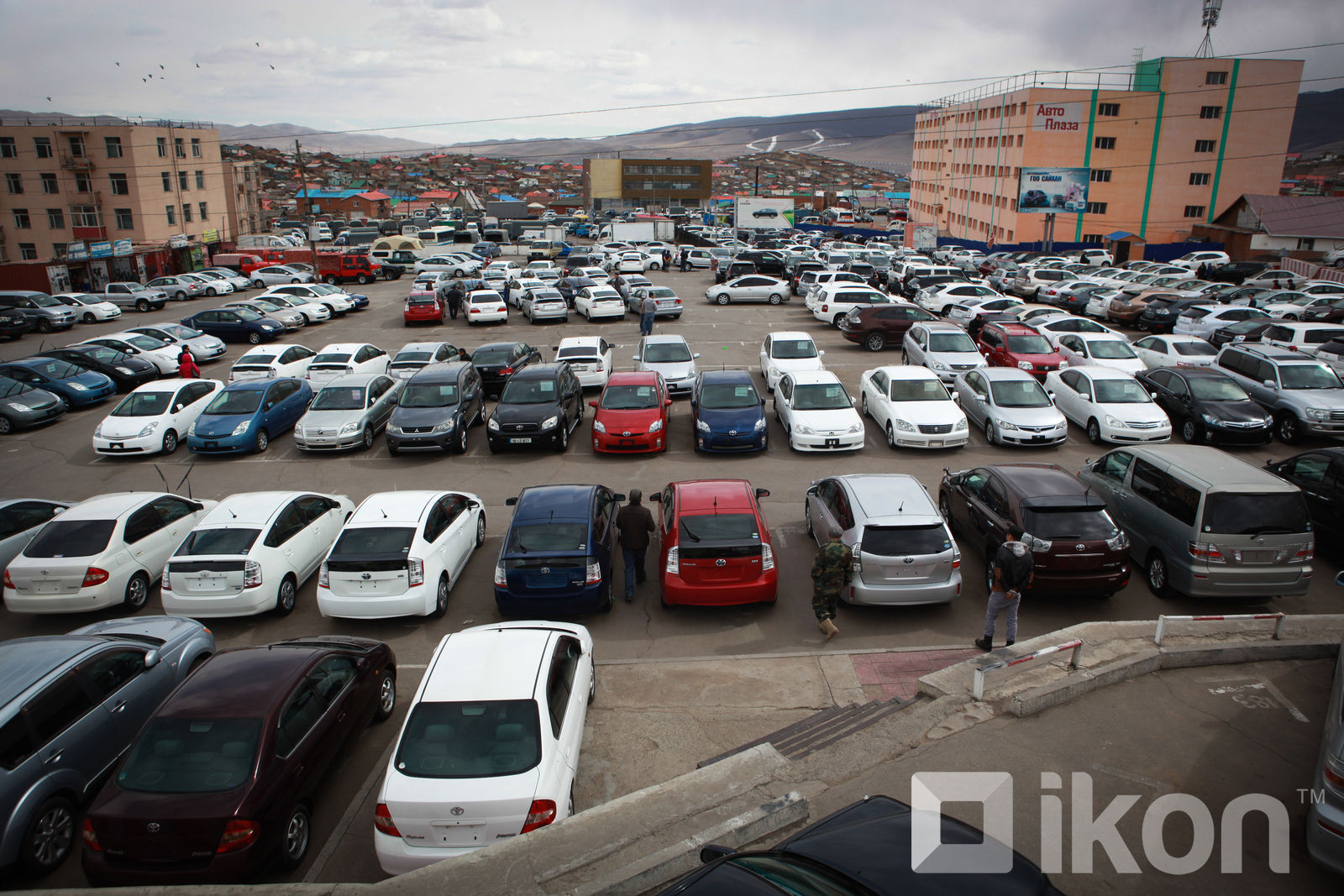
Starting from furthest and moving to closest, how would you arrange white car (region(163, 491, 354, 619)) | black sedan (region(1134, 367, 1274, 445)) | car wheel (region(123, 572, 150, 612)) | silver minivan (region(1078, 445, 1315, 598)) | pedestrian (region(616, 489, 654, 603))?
black sedan (region(1134, 367, 1274, 445)) → car wheel (region(123, 572, 150, 612)) → pedestrian (region(616, 489, 654, 603)) → white car (region(163, 491, 354, 619)) → silver minivan (region(1078, 445, 1315, 598))

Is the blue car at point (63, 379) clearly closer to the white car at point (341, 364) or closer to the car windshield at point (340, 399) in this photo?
the white car at point (341, 364)

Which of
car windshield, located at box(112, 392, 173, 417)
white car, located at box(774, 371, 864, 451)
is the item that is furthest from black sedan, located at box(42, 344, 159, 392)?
white car, located at box(774, 371, 864, 451)

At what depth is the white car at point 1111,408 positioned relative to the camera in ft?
55.1

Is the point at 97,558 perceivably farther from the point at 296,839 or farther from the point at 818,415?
the point at 818,415

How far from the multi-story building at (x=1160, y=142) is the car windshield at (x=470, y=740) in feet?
204

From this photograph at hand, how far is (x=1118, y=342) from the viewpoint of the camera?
21.6 m

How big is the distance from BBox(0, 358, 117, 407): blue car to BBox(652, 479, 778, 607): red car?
1965 cm

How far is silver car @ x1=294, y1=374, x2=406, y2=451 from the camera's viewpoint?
57.7 ft

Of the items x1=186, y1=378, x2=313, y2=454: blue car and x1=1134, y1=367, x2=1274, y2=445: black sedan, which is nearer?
x1=1134, y1=367, x2=1274, y2=445: black sedan

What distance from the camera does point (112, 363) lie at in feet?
78.0

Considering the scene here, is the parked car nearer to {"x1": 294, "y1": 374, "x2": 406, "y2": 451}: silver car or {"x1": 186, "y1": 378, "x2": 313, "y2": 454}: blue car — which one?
{"x1": 294, "y1": 374, "x2": 406, "y2": 451}: silver car

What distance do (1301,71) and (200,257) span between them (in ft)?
251

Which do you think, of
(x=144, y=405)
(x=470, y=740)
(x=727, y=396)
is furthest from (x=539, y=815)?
(x=144, y=405)

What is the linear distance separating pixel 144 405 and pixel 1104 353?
23.5 meters
